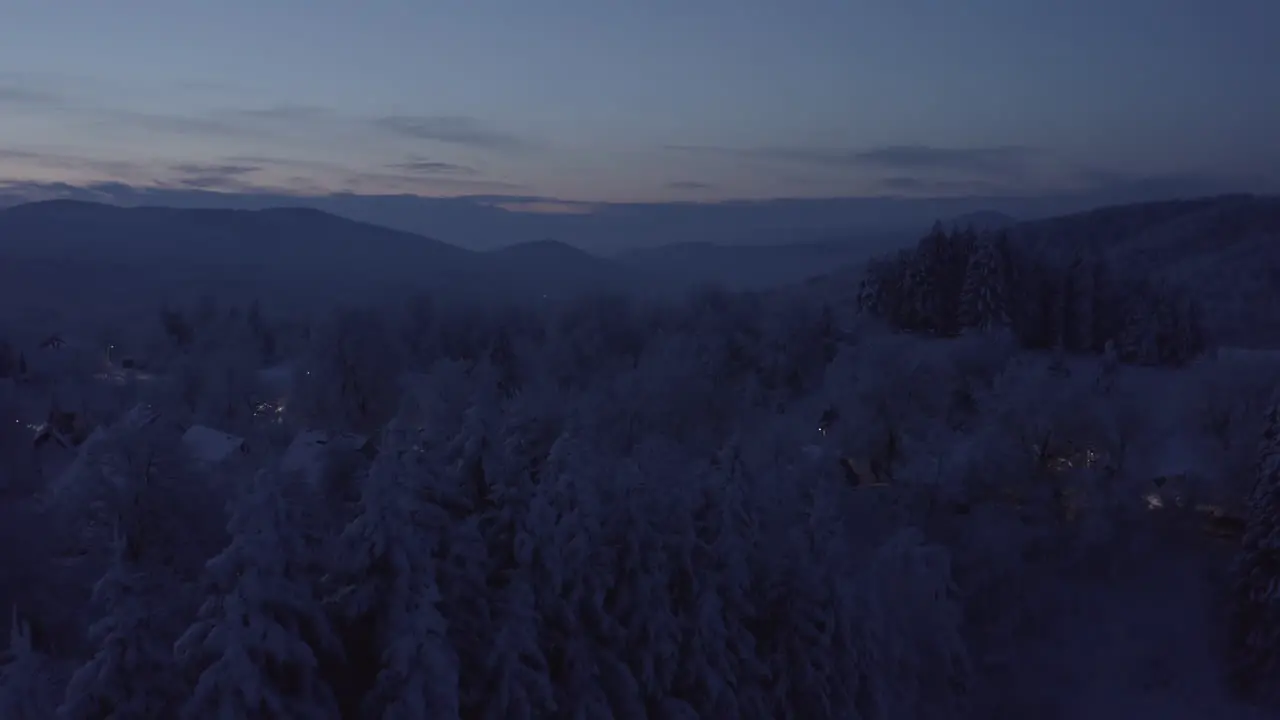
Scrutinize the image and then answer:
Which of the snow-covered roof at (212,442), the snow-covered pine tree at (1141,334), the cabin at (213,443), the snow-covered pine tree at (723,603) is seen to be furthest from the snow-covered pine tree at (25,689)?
the snow-covered pine tree at (1141,334)

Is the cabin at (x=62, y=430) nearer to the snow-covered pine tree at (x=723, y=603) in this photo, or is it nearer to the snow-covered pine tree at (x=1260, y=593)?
the snow-covered pine tree at (x=723, y=603)

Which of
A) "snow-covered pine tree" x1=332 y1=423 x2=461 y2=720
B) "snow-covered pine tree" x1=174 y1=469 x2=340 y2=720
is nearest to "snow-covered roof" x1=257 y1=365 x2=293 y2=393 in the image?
"snow-covered pine tree" x1=332 y1=423 x2=461 y2=720

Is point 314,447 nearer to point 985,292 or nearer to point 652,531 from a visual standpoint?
point 652,531

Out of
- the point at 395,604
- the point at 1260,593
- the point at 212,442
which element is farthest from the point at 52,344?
the point at 1260,593

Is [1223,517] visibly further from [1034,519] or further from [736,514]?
[736,514]

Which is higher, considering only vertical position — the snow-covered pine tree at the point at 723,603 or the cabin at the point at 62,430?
the snow-covered pine tree at the point at 723,603
